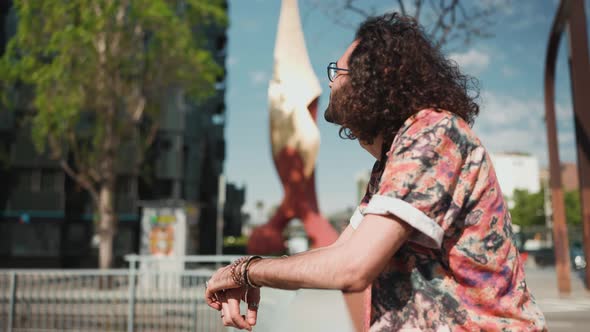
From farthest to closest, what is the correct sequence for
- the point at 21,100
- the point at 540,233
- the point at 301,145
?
the point at 540,233 < the point at 21,100 < the point at 301,145

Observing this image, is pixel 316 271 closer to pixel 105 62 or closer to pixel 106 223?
pixel 105 62

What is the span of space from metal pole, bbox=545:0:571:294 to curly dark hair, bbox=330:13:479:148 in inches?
483

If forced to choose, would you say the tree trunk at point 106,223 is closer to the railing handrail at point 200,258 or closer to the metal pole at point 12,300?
the railing handrail at point 200,258

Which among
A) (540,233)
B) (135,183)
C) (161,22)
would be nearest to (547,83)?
(161,22)

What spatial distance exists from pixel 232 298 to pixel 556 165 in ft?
44.5

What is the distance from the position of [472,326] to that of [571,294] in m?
12.2

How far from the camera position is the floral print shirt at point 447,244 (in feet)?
3.26

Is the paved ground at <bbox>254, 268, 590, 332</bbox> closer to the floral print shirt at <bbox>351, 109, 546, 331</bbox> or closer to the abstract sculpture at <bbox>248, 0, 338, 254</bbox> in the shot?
the floral print shirt at <bbox>351, 109, 546, 331</bbox>

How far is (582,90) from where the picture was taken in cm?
1193

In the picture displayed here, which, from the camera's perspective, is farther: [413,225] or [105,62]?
[105,62]

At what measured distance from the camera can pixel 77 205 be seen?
89.5ft

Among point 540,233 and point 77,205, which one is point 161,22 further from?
point 540,233

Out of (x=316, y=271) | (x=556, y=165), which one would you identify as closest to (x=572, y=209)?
(x=556, y=165)

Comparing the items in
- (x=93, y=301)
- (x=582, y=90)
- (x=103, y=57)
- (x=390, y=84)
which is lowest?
(x=93, y=301)
